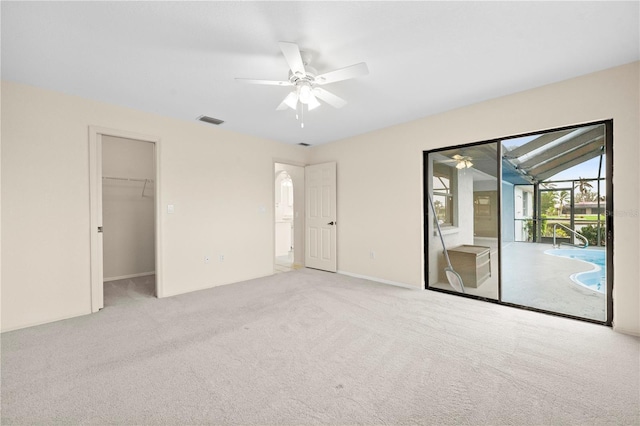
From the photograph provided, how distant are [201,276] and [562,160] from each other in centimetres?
491

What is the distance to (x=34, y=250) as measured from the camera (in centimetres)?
288

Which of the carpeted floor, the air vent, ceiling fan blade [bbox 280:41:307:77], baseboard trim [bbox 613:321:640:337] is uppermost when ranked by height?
the air vent

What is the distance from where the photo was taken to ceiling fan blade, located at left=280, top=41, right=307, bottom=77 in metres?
1.87

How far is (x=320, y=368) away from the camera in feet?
6.70

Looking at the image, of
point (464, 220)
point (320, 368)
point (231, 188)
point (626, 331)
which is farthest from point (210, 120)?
point (626, 331)

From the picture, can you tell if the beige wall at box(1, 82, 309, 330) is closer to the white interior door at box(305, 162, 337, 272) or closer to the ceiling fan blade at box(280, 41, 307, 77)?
the white interior door at box(305, 162, 337, 272)

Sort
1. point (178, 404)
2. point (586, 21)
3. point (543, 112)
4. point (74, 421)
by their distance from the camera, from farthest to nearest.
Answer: point (543, 112) < point (586, 21) < point (178, 404) < point (74, 421)

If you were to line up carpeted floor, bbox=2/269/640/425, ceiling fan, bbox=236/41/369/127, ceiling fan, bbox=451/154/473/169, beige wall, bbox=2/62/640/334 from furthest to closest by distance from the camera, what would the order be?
1. ceiling fan, bbox=451/154/473/169
2. beige wall, bbox=2/62/640/334
3. ceiling fan, bbox=236/41/369/127
4. carpeted floor, bbox=2/269/640/425

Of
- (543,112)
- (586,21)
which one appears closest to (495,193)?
(543,112)

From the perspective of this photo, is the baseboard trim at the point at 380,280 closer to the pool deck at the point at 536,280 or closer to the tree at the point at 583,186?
the pool deck at the point at 536,280

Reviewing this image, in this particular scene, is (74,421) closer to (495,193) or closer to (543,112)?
(495,193)

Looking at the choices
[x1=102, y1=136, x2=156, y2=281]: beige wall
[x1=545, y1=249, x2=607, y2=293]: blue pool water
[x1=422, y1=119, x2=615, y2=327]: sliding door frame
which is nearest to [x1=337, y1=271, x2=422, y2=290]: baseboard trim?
[x1=422, y1=119, x2=615, y2=327]: sliding door frame

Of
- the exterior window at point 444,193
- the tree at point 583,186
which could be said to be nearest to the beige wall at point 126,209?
the exterior window at point 444,193

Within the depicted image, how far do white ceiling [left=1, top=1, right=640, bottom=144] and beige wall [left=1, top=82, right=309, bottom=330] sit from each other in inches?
14.0
